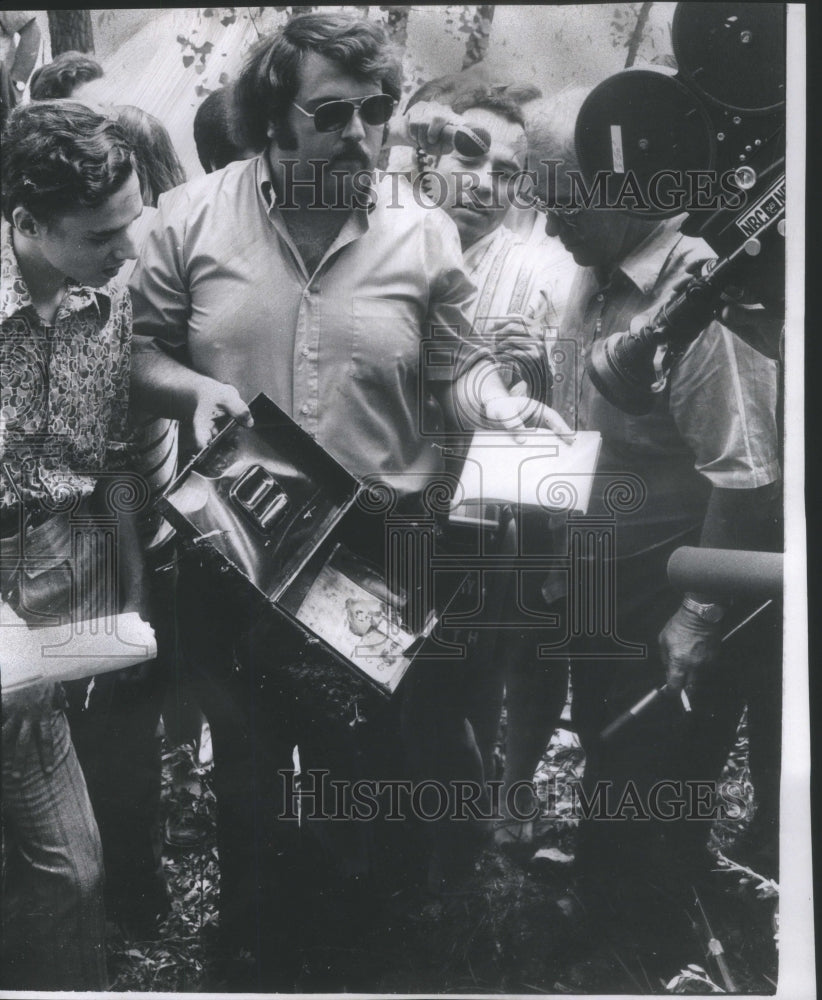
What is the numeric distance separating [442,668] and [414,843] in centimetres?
54

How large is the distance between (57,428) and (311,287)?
2.88ft

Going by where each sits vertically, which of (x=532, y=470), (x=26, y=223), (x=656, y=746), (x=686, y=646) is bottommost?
(x=656, y=746)

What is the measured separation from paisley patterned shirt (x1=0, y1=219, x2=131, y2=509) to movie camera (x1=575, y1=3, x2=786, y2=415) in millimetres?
1452

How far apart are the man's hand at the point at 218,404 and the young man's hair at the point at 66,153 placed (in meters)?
0.65

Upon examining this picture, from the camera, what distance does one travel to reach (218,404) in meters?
3.26

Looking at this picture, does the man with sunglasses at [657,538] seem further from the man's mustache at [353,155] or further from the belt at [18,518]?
the belt at [18,518]

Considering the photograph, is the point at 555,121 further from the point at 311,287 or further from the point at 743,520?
the point at 743,520

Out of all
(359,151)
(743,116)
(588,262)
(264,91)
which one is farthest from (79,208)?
(743,116)

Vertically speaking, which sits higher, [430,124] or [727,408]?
[430,124]

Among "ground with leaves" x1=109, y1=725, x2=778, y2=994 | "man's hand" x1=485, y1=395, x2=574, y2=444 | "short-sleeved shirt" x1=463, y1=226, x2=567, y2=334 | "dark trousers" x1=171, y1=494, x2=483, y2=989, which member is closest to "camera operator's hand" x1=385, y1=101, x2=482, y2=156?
"short-sleeved shirt" x1=463, y1=226, x2=567, y2=334

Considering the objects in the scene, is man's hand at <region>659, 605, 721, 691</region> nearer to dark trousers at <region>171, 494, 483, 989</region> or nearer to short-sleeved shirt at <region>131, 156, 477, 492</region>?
dark trousers at <region>171, 494, 483, 989</region>

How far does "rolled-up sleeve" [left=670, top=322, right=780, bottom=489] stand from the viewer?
3.27 m

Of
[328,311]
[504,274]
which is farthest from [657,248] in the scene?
[328,311]

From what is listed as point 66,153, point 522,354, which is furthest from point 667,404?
point 66,153
